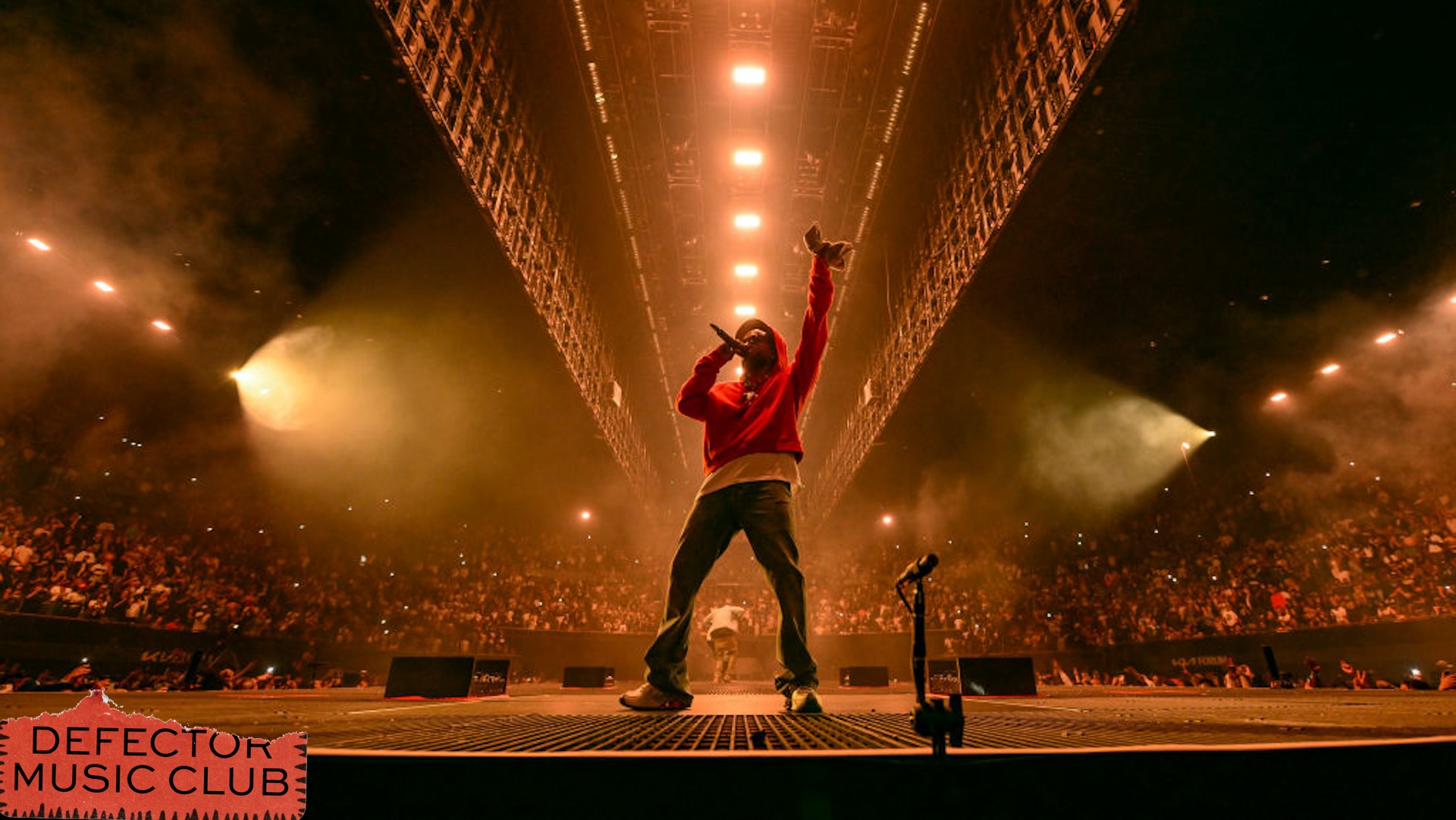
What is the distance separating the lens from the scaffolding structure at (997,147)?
16.4ft

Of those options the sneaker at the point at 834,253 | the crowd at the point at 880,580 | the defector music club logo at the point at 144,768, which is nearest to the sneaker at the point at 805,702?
the defector music club logo at the point at 144,768

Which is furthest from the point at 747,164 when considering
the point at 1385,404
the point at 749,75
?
the point at 1385,404

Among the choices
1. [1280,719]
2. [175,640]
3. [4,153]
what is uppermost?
[4,153]

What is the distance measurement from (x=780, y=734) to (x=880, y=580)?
1857cm

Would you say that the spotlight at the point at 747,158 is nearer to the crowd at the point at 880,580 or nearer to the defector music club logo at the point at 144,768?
the defector music club logo at the point at 144,768

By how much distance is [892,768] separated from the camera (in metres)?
1.20

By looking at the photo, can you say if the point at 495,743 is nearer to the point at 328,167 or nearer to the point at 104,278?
the point at 328,167

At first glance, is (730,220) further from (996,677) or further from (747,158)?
(996,677)

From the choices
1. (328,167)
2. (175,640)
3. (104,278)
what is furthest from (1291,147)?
(175,640)

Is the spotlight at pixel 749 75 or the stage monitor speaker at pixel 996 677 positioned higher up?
the spotlight at pixel 749 75

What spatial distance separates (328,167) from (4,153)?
3414 mm

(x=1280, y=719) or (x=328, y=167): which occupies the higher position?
(x=328, y=167)

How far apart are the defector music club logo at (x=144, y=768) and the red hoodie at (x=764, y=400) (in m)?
2.03

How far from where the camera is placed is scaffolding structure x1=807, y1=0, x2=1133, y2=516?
501 centimetres
